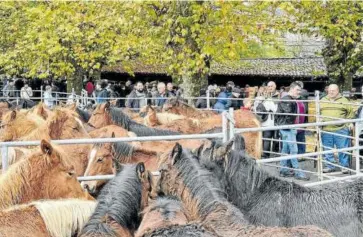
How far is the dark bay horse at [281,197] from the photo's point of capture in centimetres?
426

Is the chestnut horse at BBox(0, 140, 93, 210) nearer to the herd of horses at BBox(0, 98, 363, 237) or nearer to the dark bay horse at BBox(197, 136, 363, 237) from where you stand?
the herd of horses at BBox(0, 98, 363, 237)

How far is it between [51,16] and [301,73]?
17642 mm

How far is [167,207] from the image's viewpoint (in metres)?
3.68

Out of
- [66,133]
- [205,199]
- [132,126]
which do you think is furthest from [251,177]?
[132,126]

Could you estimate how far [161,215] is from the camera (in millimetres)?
3574

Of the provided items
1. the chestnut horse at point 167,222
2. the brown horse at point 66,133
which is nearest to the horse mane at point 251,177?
the chestnut horse at point 167,222

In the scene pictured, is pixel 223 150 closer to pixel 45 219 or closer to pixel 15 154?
pixel 45 219

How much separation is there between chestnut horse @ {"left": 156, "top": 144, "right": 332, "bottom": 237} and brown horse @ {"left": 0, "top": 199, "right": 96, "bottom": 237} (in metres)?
0.70

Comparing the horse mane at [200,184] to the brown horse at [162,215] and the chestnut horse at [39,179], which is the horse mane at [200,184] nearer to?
the brown horse at [162,215]

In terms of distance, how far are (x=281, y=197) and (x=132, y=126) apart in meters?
4.58

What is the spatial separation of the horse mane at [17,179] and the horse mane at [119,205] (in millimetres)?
576

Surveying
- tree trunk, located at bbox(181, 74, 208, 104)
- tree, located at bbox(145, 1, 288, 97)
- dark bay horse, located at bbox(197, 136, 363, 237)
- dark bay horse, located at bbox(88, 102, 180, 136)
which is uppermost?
tree, located at bbox(145, 1, 288, 97)

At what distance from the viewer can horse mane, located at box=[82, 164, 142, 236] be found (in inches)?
139

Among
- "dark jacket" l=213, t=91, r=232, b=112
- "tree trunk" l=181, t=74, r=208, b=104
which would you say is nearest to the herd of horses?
"dark jacket" l=213, t=91, r=232, b=112
